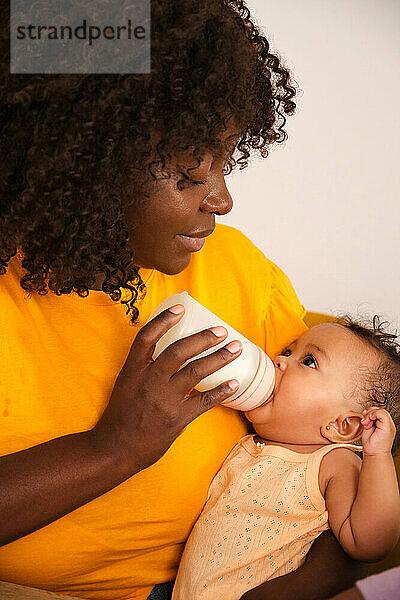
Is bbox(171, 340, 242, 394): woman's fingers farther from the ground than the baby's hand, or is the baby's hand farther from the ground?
bbox(171, 340, 242, 394): woman's fingers

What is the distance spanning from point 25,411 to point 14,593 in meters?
0.25

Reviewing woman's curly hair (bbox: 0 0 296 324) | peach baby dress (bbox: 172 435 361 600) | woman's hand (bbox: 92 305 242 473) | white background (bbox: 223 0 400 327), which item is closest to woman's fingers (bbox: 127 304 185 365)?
woman's hand (bbox: 92 305 242 473)

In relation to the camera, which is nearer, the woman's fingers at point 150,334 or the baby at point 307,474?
the woman's fingers at point 150,334

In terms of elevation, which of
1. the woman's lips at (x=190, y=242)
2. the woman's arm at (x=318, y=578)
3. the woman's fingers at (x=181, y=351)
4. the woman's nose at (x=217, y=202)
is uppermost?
the woman's nose at (x=217, y=202)

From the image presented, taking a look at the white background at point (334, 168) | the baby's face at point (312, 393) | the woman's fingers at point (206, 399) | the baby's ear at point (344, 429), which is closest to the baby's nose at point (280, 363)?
the baby's face at point (312, 393)

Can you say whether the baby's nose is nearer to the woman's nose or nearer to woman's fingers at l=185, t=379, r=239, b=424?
woman's fingers at l=185, t=379, r=239, b=424

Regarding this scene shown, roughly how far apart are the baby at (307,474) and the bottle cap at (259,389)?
60 mm

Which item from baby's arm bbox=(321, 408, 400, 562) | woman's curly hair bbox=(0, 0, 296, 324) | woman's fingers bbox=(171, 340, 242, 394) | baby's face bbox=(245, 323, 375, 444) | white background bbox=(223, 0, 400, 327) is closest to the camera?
woman's curly hair bbox=(0, 0, 296, 324)

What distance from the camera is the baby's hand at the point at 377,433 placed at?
1213 millimetres

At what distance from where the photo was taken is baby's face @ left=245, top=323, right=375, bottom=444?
4.41 feet

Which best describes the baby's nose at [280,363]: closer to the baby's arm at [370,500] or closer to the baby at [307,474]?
the baby at [307,474]

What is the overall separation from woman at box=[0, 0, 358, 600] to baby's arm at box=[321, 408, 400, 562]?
0.05 meters

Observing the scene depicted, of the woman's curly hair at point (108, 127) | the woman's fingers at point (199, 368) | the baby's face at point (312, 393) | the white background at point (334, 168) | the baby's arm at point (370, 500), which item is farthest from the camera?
the white background at point (334, 168)

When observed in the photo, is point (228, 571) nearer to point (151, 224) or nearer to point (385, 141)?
point (151, 224)
